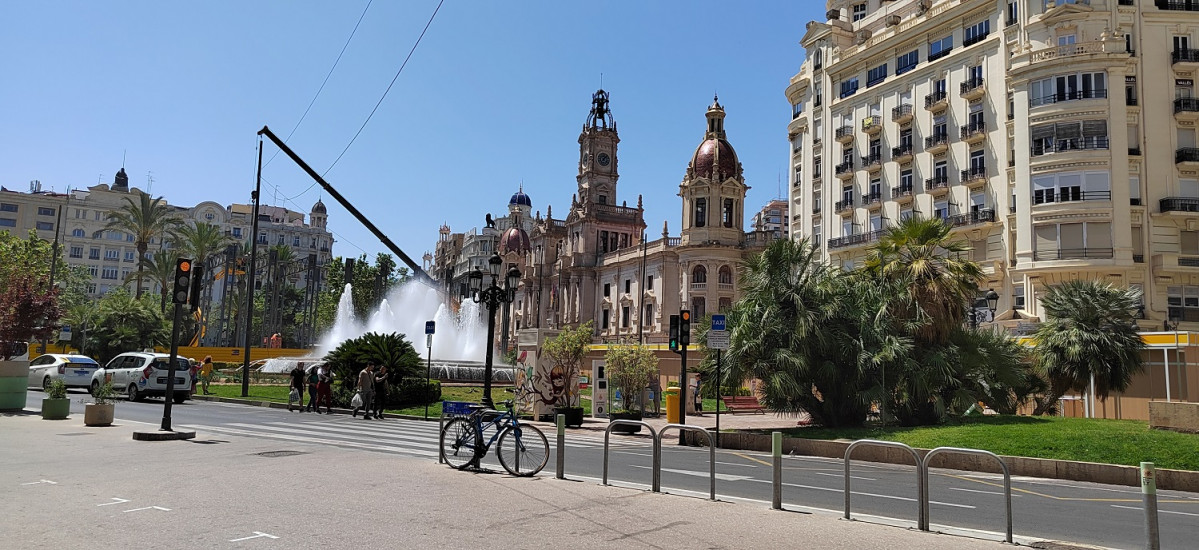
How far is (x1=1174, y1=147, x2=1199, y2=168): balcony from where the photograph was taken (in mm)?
39000

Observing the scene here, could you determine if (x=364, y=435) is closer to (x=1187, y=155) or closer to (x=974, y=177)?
(x=974, y=177)

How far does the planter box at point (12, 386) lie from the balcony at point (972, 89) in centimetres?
4391

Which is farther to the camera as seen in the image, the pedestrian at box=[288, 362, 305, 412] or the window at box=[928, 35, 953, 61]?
the window at box=[928, 35, 953, 61]

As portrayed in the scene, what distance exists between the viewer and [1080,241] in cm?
3878

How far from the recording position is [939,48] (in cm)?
4775

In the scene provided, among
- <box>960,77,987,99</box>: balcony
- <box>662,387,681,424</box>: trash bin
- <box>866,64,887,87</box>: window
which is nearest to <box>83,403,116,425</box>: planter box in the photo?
<box>662,387,681,424</box>: trash bin

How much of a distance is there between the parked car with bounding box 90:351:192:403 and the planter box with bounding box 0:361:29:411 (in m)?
6.17

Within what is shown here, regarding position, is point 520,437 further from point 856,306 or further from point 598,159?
point 598,159

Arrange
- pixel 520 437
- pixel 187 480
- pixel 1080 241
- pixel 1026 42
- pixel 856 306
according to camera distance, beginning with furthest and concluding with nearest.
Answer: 1. pixel 1026 42
2. pixel 1080 241
3. pixel 856 306
4. pixel 520 437
5. pixel 187 480

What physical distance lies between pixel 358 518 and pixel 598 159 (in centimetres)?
8324

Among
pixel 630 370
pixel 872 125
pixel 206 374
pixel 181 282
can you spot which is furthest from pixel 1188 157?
pixel 206 374

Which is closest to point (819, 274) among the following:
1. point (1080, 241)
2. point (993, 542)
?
point (993, 542)

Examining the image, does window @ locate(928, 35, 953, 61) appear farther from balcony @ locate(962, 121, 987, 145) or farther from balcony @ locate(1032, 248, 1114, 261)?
balcony @ locate(1032, 248, 1114, 261)

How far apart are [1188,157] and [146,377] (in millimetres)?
45845
